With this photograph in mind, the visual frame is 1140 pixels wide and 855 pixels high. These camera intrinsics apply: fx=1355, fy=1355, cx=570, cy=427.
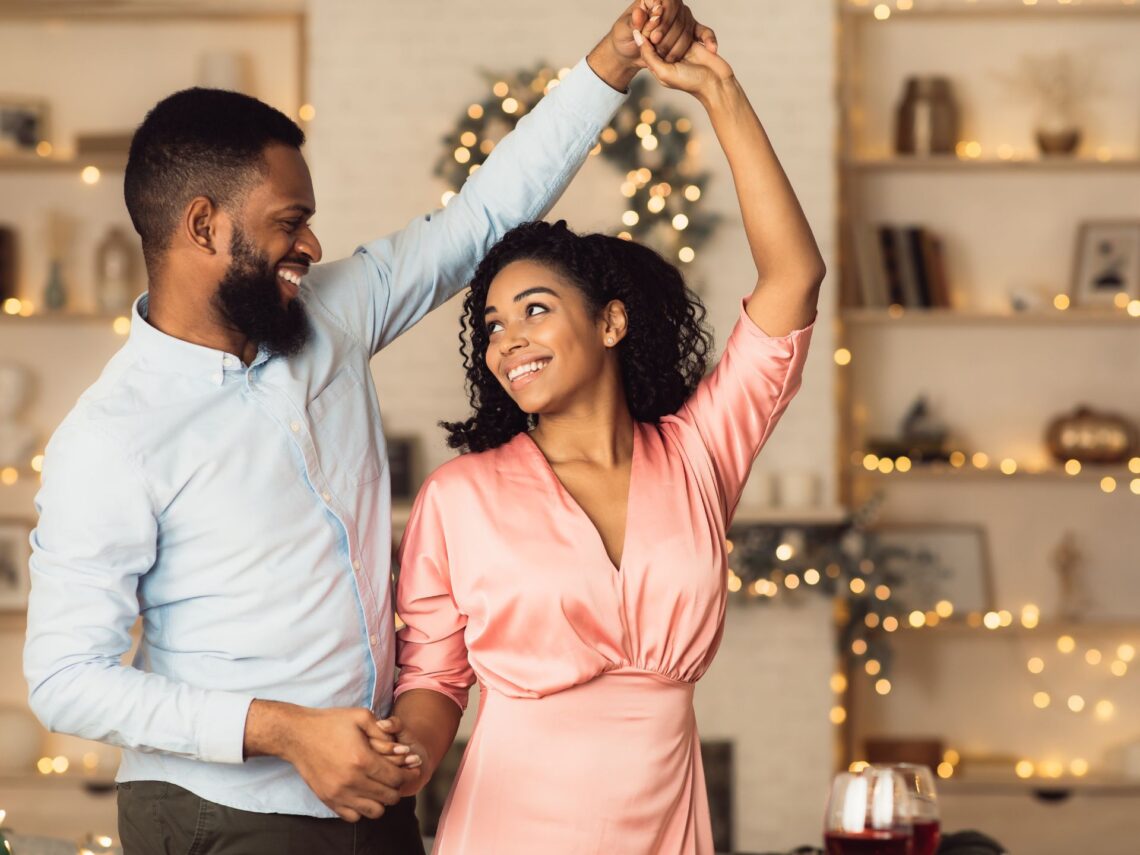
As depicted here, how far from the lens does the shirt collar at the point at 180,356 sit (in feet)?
5.62

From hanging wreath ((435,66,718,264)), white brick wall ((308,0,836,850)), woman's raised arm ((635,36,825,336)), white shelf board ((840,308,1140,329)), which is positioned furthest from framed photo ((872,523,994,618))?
woman's raised arm ((635,36,825,336))

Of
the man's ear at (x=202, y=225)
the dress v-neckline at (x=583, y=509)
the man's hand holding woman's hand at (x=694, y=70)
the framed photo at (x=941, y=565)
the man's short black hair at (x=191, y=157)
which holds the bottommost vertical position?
the framed photo at (x=941, y=565)

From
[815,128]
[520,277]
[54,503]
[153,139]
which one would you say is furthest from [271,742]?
[815,128]

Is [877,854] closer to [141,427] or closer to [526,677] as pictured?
[526,677]

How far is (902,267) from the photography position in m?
4.56

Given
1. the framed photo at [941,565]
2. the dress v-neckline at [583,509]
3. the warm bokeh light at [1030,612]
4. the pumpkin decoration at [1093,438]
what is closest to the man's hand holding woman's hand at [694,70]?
the dress v-neckline at [583,509]

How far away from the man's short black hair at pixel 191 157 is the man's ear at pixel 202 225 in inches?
0.4

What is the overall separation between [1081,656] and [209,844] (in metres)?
3.76

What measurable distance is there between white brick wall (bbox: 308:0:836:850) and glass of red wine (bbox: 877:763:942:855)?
3204 mm

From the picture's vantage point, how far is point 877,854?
3.84ft

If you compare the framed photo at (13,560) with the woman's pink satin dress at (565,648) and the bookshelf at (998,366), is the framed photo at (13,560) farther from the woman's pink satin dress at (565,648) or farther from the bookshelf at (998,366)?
the woman's pink satin dress at (565,648)

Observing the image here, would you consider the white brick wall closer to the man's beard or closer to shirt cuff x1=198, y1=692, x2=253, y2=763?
the man's beard

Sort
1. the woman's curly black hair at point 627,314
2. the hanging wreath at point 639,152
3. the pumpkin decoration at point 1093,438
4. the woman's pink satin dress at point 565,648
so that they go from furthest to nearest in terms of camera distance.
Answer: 1. the pumpkin decoration at point 1093,438
2. the hanging wreath at point 639,152
3. the woman's curly black hair at point 627,314
4. the woman's pink satin dress at point 565,648

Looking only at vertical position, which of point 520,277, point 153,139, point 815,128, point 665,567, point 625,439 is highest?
point 815,128
